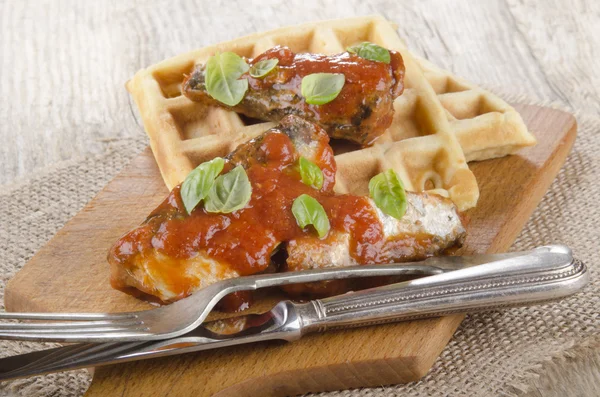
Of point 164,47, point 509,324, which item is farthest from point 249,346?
point 164,47

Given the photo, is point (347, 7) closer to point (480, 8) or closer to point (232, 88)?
point (480, 8)

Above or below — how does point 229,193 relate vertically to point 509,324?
above

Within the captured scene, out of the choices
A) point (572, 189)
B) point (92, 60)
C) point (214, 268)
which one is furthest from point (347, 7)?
point (214, 268)

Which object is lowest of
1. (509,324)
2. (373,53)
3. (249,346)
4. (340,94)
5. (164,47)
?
(509,324)

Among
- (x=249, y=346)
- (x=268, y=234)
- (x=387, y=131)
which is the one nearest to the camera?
(x=249, y=346)

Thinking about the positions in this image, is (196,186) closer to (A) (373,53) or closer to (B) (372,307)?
(B) (372,307)

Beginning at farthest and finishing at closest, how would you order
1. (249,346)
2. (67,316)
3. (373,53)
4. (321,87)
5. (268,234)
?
(373,53) < (321,87) < (268,234) < (249,346) < (67,316)

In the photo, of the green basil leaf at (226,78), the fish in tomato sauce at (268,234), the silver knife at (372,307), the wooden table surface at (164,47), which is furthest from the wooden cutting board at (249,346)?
the wooden table surface at (164,47)
